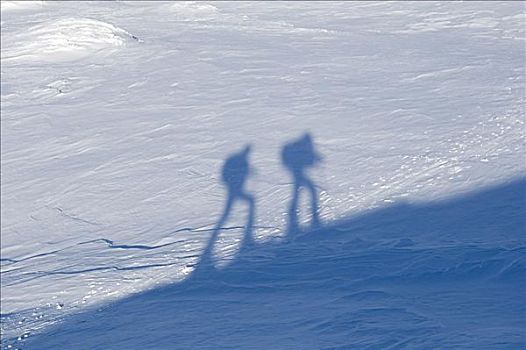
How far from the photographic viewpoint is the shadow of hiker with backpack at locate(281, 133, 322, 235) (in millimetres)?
5965

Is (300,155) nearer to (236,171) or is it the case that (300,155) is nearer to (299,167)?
(299,167)

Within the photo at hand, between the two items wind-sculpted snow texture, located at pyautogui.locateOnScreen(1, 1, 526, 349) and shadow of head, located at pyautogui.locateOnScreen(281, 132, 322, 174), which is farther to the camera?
shadow of head, located at pyautogui.locateOnScreen(281, 132, 322, 174)

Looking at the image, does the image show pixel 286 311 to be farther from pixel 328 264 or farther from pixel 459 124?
pixel 459 124

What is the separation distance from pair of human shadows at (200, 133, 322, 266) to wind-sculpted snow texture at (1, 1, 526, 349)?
0.07 feet

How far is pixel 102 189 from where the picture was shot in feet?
23.4

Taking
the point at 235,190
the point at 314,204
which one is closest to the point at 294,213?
the point at 314,204

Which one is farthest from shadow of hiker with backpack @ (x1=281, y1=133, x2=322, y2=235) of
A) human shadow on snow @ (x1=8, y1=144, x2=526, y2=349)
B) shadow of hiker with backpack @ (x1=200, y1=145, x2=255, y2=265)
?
shadow of hiker with backpack @ (x1=200, y1=145, x2=255, y2=265)

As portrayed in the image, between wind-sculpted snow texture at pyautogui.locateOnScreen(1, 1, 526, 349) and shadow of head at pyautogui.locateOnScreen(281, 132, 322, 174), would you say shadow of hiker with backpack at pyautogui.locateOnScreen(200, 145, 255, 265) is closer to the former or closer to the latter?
wind-sculpted snow texture at pyautogui.locateOnScreen(1, 1, 526, 349)

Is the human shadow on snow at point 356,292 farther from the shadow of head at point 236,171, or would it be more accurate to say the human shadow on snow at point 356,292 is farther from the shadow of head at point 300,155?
the shadow of head at point 300,155

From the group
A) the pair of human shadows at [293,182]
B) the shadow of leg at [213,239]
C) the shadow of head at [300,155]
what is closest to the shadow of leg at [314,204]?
the pair of human shadows at [293,182]

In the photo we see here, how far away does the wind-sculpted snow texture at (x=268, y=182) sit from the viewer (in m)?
4.65

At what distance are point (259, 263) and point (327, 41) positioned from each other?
18.4 feet

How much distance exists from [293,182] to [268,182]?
188 mm

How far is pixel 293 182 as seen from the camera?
6668mm
